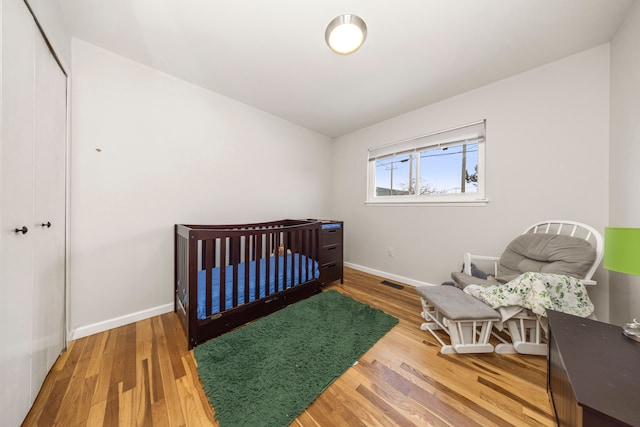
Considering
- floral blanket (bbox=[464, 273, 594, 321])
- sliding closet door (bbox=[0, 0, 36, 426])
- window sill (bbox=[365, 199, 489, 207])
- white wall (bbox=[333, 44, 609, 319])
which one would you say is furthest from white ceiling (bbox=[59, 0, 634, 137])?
floral blanket (bbox=[464, 273, 594, 321])

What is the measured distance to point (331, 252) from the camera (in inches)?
100

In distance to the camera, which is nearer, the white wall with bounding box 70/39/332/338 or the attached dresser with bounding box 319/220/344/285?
the white wall with bounding box 70/39/332/338

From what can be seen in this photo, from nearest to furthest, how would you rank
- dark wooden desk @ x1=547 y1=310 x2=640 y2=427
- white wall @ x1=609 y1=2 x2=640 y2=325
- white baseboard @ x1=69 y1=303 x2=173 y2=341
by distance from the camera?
1. dark wooden desk @ x1=547 y1=310 x2=640 y2=427
2. white wall @ x1=609 y1=2 x2=640 y2=325
3. white baseboard @ x1=69 y1=303 x2=173 y2=341

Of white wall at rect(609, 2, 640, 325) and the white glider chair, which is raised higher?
white wall at rect(609, 2, 640, 325)

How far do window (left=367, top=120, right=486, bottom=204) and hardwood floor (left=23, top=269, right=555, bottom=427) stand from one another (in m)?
1.57

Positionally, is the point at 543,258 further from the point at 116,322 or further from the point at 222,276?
the point at 116,322

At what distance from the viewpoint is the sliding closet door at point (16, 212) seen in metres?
0.82

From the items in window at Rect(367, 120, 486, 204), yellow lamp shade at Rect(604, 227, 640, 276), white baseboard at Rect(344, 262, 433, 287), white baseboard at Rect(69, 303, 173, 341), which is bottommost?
white baseboard at Rect(69, 303, 173, 341)

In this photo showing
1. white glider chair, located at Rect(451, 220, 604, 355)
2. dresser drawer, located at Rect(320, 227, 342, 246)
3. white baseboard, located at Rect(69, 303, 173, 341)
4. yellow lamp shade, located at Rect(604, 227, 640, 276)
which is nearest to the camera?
yellow lamp shade, located at Rect(604, 227, 640, 276)

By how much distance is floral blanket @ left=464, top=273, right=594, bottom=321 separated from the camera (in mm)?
1247

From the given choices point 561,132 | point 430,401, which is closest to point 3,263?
point 430,401

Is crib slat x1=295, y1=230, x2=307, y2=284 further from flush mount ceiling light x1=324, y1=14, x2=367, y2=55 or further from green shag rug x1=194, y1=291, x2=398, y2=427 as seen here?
flush mount ceiling light x1=324, y1=14, x2=367, y2=55

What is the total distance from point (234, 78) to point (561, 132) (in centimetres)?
293

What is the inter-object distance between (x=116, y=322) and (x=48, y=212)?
104 centimetres
